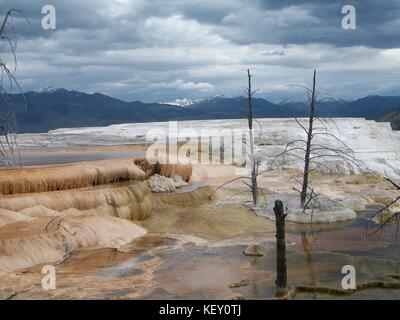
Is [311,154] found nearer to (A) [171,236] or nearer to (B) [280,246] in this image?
(A) [171,236]

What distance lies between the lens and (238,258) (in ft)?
51.2

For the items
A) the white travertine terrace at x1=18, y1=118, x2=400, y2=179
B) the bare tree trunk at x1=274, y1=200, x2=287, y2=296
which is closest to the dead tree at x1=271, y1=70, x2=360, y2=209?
the white travertine terrace at x1=18, y1=118, x2=400, y2=179

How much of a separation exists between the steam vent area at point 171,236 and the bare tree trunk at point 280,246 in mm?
319

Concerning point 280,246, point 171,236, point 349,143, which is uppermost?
point 349,143

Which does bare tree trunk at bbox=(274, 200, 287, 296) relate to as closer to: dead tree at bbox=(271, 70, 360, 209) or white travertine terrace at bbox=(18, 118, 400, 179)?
dead tree at bbox=(271, 70, 360, 209)

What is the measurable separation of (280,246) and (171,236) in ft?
26.7

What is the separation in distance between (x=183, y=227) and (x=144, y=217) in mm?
1698

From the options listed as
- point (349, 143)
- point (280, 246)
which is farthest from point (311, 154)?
point (280, 246)

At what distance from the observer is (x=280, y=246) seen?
11.4m

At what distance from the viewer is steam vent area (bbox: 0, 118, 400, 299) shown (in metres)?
12.4

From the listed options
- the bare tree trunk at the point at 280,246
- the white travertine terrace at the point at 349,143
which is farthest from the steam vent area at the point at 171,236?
the white travertine terrace at the point at 349,143

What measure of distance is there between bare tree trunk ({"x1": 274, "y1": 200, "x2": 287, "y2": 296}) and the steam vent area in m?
0.32

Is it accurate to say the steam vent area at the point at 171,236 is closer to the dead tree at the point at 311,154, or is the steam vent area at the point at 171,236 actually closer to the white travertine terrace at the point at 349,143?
the dead tree at the point at 311,154
